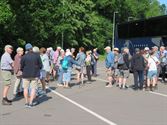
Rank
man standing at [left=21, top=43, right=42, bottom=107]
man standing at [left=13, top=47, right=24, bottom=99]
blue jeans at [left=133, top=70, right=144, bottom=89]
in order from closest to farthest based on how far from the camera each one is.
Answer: man standing at [left=21, top=43, right=42, bottom=107] < man standing at [left=13, top=47, right=24, bottom=99] < blue jeans at [left=133, top=70, right=144, bottom=89]

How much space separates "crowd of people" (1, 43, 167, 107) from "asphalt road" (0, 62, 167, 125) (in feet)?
2.02

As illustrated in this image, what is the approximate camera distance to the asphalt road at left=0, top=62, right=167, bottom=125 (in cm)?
1155

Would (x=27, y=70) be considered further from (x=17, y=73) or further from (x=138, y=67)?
(x=138, y=67)

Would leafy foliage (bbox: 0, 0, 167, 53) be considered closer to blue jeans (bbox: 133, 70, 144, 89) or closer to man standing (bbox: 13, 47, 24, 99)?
blue jeans (bbox: 133, 70, 144, 89)

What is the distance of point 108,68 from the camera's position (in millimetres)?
22328

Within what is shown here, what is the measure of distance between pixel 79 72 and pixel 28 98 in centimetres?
886

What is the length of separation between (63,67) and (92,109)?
25.0ft

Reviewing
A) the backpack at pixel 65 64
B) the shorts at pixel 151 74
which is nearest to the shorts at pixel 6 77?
the backpack at pixel 65 64

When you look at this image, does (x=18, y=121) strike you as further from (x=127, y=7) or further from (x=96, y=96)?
(x=127, y=7)

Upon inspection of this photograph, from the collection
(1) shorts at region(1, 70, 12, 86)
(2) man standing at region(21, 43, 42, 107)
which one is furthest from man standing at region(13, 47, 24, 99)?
(2) man standing at region(21, 43, 42, 107)

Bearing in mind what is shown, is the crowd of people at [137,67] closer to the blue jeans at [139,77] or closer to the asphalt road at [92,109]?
the blue jeans at [139,77]

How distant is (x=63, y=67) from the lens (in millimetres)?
21156

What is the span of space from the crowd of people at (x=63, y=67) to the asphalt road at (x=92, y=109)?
62cm

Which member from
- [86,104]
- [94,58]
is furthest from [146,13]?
[86,104]
